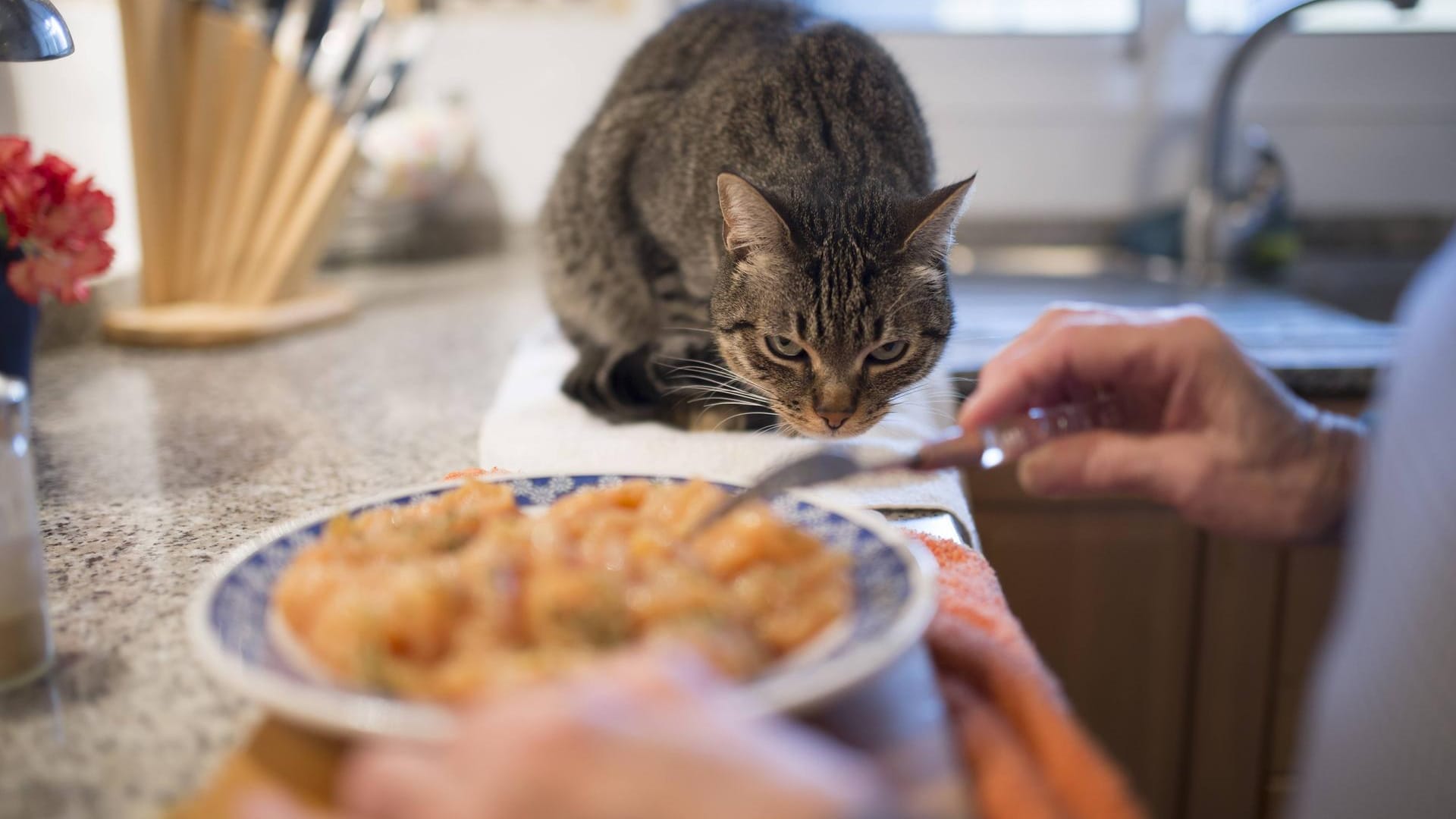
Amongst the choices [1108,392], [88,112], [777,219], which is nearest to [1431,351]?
[1108,392]

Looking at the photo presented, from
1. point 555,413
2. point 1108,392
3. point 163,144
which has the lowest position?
point 555,413

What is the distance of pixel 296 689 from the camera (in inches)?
19.6

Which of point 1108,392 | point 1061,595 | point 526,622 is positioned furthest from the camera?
point 1061,595

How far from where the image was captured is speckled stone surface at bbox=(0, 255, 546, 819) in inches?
22.9

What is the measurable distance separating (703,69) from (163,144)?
32.9 inches

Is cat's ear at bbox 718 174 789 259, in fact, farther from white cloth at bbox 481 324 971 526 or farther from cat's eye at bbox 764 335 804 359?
white cloth at bbox 481 324 971 526

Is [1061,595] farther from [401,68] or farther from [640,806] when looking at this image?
[401,68]

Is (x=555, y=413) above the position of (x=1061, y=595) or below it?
above

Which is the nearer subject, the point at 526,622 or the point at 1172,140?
the point at 526,622

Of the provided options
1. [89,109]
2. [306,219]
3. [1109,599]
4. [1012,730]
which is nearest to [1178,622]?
[1109,599]

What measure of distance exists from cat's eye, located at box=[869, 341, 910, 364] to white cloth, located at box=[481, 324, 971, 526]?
0.09 metres

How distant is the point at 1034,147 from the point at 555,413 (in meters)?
1.57

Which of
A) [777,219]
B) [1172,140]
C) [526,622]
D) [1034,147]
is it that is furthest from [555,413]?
[1172,140]

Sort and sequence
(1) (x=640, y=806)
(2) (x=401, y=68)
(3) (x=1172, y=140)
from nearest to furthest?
1. (1) (x=640, y=806)
2. (2) (x=401, y=68)
3. (3) (x=1172, y=140)
